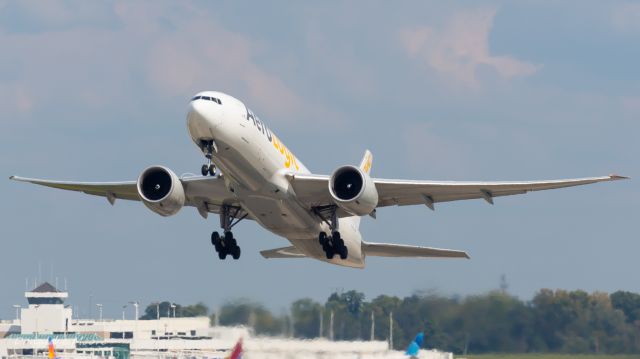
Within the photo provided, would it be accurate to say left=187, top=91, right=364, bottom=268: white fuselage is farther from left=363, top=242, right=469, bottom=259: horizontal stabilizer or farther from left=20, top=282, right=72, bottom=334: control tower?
left=20, top=282, right=72, bottom=334: control tower

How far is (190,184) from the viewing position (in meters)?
34.9

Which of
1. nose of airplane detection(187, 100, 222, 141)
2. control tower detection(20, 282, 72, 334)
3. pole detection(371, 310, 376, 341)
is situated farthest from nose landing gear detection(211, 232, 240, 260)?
control tower detection(20, 282, 72, 334)

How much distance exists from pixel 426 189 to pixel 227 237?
21.7 feet

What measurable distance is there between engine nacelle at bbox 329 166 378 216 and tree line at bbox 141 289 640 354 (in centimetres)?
564

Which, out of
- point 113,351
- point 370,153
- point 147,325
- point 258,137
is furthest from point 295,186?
point 147,325

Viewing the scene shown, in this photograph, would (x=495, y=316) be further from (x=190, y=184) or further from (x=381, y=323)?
(x=190, y=184)

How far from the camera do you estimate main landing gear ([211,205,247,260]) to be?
120 feet

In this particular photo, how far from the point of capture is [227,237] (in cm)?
Result: 3653

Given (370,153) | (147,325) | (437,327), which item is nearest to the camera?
(437,327)

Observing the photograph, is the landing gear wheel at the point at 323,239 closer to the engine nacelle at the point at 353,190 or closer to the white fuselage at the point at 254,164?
the white fuselage at the point at 254,164

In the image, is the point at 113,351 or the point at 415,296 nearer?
the point at 415,296

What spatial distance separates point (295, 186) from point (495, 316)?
27.2 ft

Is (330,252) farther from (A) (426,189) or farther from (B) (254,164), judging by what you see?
(B) (254,164)

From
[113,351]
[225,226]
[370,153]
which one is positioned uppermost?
[370,153]
